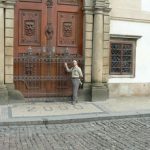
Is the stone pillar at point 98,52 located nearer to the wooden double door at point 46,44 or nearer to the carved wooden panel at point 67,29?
the wooden double door at point 46,44

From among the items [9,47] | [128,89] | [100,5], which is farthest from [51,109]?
[100,5]

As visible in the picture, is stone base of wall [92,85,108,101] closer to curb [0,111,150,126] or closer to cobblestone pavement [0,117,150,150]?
curb [0,111,150,126]

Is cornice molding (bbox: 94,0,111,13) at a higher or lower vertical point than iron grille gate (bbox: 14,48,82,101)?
higher

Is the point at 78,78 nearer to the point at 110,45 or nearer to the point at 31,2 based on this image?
the point at 110,45

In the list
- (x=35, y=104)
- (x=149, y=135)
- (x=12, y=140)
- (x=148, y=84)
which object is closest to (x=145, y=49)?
(x=148, y=84)

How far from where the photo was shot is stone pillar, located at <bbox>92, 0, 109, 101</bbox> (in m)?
13.3

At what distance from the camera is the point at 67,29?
13.4m

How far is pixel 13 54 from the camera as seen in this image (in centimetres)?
1263

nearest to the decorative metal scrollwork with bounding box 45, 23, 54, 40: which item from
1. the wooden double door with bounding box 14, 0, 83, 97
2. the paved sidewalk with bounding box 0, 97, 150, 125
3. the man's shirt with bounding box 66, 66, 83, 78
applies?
the wooden double door with bounding box 14, 0, 83, 97

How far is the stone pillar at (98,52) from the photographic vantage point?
13.3m

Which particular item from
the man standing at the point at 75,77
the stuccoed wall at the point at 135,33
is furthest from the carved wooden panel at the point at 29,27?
the stuccoed wall at the point at 135,33

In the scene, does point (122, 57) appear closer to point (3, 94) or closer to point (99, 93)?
point (99, 93)

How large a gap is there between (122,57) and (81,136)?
6147 millimetres

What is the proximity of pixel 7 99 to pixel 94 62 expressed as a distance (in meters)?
3.17
